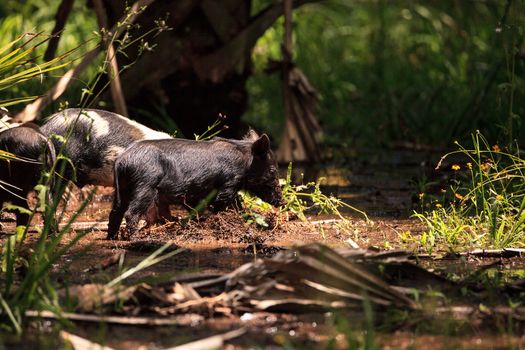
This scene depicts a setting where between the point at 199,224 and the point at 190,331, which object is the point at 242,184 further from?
the point at 190,331

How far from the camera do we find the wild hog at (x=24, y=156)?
20.9ft

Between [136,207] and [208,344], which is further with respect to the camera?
→ [136,207]

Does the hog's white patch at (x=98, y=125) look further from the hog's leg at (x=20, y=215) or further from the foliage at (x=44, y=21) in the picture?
the foliage at (x=44, y=21)

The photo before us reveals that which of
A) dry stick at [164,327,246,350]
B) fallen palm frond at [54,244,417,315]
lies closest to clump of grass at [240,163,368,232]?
fallen palm frond at [54,244,417,315]

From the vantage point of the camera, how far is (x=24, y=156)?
20.9 feet

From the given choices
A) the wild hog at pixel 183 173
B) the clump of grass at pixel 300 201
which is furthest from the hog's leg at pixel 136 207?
the clump of grass at pixel 300 201

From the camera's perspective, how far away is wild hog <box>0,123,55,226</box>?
6.38 meters

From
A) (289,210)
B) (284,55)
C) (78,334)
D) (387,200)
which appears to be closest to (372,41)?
(284,55)

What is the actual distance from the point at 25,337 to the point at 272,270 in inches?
46.6

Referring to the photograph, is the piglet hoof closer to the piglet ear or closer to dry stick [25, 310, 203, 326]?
the piglet ear

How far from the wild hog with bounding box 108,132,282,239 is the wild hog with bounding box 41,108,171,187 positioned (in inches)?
17.8

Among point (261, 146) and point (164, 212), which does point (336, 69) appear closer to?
point (261, 146)

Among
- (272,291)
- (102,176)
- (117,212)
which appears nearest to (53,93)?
(102,176)

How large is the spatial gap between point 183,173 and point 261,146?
0.66 meters
